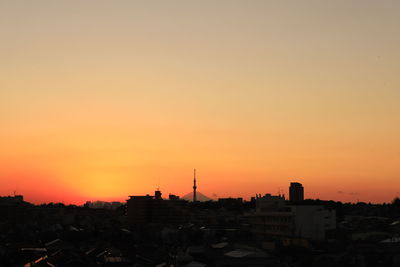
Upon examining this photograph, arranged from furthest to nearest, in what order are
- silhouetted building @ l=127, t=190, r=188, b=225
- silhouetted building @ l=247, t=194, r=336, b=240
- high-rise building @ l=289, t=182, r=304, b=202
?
high-rise building @ l=289, t=182, r=304, b=202
silhouetted building @ l=127, t=190, r=188, b=225
silhouetted building @ l=247, t=194, r=336, b=240

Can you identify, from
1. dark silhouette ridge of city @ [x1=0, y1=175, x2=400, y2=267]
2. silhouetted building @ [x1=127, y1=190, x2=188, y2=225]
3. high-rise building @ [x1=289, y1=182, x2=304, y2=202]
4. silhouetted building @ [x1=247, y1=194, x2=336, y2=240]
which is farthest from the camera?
high-rise building @ [x1=289, y1=182, x2=304, y2=202]

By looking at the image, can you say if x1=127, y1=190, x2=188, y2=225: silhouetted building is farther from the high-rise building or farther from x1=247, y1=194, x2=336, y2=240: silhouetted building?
x1=247, y1=194, x2=336, y2=240: silhouetted building

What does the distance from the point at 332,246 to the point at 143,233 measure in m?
29.4

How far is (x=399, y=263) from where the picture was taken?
40.1 metres

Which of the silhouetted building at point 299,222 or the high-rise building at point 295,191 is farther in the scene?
the high-rise building at point 295,191

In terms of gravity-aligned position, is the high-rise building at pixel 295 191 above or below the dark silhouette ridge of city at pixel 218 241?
above

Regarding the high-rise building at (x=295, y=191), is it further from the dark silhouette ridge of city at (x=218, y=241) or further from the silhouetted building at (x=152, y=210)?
the silhouetted building at (x=152, y=210)

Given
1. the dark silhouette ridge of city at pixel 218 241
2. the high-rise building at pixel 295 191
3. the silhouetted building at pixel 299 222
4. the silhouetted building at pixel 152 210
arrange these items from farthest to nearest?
the high-rise building at pixel 295 191 → the silhouetted building at pixel 152 210 → the silhouetted building at pixel 299 222 → the dark silhouette ridge of city at pixel 218 241

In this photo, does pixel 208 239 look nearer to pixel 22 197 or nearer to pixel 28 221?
pixel 28 221

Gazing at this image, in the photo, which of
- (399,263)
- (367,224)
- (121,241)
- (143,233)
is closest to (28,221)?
(143,233)

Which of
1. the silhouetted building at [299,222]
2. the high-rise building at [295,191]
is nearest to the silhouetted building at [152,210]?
the high-rise building at [295,191]

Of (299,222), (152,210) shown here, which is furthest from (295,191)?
(299,222)

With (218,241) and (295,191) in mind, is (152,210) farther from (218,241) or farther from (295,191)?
(218,241)

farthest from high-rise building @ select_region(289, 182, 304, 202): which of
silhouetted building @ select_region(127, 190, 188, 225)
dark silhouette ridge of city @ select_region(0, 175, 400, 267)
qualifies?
silhouetted building @ select_region(127, 190, 188, 225)
